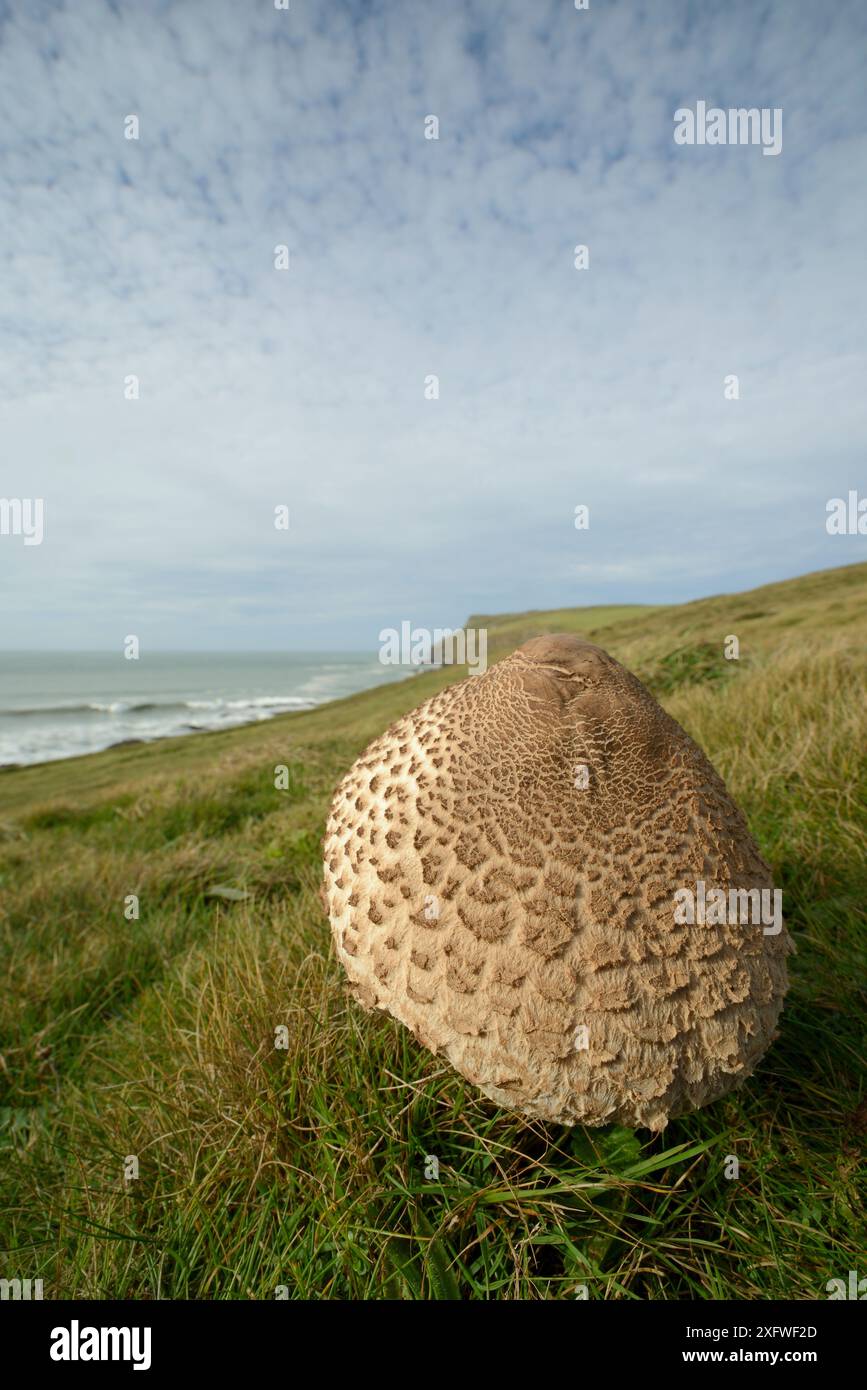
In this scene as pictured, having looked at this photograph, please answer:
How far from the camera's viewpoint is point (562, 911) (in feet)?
5.59

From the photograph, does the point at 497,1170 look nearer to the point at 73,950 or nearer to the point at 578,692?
the point at 578,692

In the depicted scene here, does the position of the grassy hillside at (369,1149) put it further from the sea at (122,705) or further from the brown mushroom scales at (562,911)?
the sea at (122,705)

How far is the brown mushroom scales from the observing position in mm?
1653

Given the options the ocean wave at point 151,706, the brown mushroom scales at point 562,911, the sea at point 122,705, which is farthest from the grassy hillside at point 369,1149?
the ocean wave at point 151,706

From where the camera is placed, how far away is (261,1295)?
1900mm

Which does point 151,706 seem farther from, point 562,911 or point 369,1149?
point 562,911

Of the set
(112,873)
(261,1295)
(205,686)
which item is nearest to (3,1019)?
(112,873)

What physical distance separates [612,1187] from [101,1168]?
189 centimetres

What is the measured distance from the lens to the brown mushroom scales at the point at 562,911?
1653 mm

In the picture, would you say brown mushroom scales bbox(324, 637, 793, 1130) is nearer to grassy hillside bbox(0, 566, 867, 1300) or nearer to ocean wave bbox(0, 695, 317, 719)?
grassy hillside bbox(0, 566, 867, 1300)

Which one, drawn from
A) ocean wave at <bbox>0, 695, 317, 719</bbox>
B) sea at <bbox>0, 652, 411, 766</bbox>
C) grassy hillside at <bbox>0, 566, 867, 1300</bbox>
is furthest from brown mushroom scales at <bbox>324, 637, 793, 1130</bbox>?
ocean wave at <bbox>0, 695, 317, 719</bbox>

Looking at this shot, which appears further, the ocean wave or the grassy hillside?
the ocean wave

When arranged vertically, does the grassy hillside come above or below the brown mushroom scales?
below

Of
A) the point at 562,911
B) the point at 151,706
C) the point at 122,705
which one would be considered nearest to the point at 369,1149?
the point at 562,911
